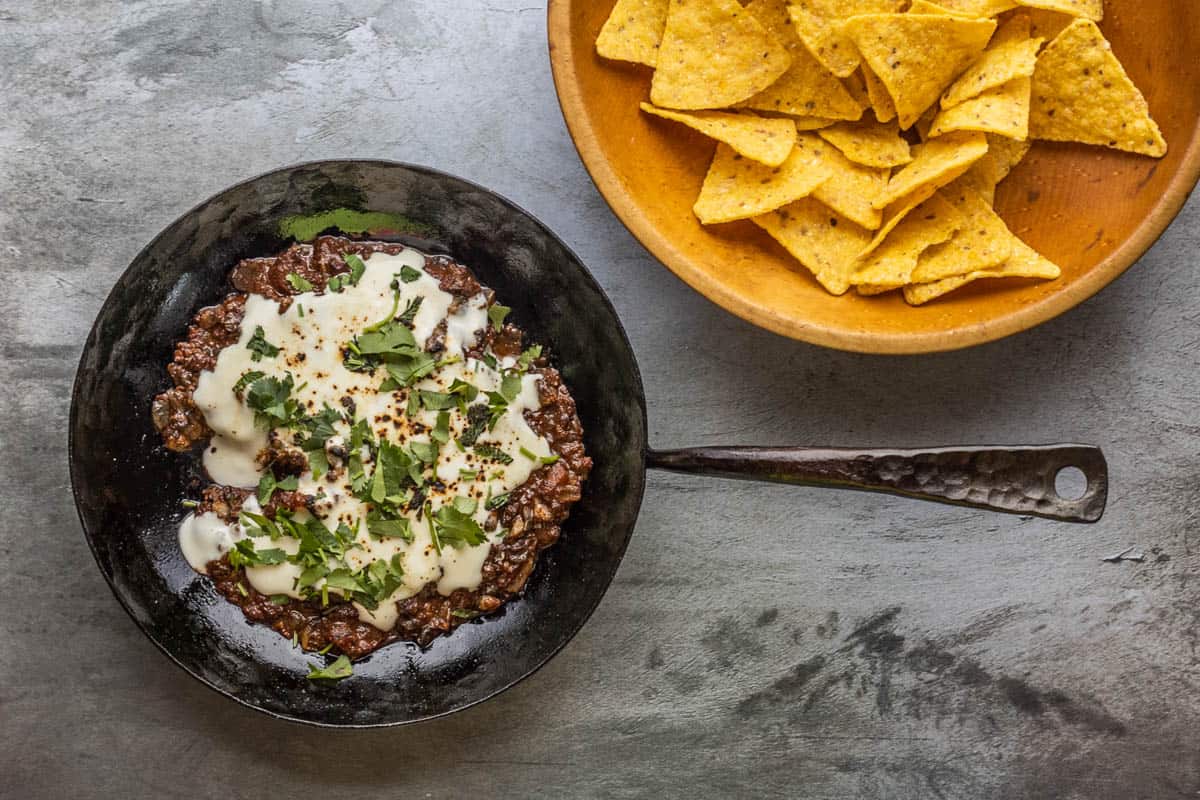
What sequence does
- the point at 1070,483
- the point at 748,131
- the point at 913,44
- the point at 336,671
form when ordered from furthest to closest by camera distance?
the point at 1070,483, the point at 336,671, the point at 748,131, the point at 913,44

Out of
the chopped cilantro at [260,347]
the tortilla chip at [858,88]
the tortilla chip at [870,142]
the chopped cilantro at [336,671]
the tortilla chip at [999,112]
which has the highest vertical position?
the tortilla chip at [999,112]

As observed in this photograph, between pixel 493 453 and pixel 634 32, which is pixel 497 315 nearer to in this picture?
pixel 493 453

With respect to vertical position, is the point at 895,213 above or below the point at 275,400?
above

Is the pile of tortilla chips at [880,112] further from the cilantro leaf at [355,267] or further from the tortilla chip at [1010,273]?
the cilantro leaf at [355,267]

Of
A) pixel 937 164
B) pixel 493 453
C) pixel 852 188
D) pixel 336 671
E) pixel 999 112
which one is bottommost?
pixel 336 671

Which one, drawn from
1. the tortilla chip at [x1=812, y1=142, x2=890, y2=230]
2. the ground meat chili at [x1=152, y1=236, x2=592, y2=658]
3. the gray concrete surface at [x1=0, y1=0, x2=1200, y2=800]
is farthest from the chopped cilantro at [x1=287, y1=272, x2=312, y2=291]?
the tortilla chip at [x1=812, y1=142, x2=890, y2=230]

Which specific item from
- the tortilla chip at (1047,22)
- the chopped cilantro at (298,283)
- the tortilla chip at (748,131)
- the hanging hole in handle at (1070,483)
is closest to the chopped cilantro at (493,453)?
the chopped cilantro at (298,283)

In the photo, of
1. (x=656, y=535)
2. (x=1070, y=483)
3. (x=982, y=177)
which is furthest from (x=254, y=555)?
(x=1070, y=483)
